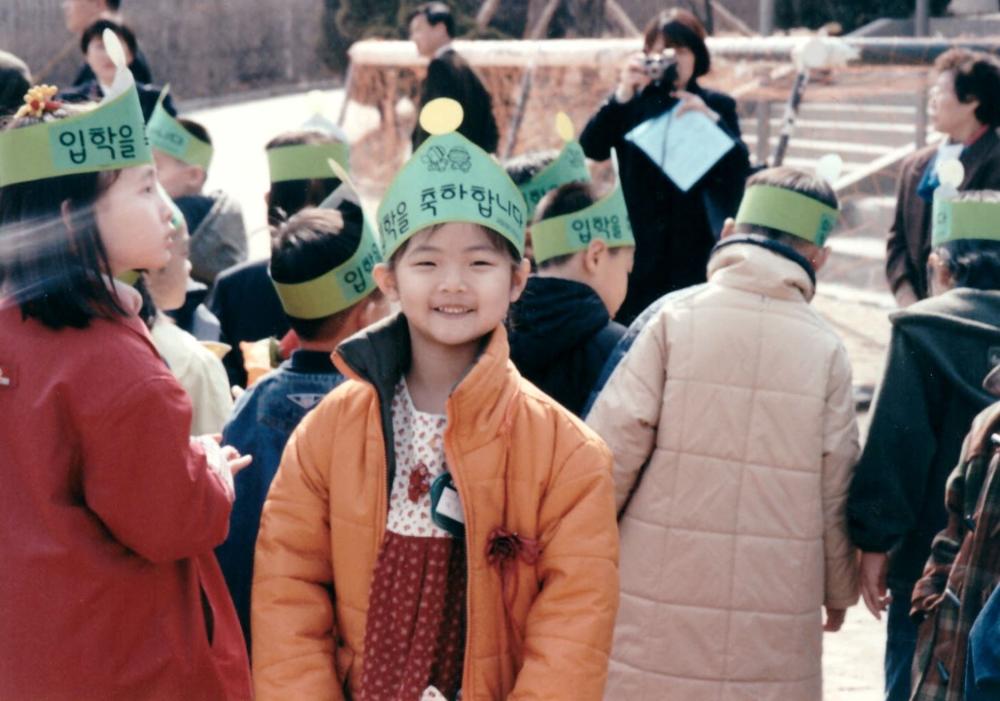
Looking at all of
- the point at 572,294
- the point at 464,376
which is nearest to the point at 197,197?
the point at 572,294

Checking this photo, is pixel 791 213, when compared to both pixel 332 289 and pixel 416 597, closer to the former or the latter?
pixel 332 289

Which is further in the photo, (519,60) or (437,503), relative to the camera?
(519,60)

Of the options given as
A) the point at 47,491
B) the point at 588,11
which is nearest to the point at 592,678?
Result: the point at 47,491

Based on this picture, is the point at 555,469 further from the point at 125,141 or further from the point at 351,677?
the point at 125,141

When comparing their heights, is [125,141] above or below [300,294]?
above

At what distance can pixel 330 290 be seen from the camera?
3.27 meters

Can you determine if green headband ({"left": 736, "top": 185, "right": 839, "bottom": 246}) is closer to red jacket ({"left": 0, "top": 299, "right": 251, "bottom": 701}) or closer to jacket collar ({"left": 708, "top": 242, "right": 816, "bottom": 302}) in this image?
jacket collar ({"left": 708, "top": 242, "right": 816, "bottom": 302})

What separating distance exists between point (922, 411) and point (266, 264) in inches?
77.7

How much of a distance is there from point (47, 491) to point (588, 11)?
16.0m

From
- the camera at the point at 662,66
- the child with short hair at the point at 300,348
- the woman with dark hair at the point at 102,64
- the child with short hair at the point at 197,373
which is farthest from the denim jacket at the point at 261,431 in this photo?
the woman with dark hair at the point at 102,64

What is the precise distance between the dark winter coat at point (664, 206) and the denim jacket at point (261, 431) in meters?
2.65

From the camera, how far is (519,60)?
1243 cm

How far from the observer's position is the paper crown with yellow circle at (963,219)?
3631mm

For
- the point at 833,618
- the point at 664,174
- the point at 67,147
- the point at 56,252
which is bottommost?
the point at 833,618
